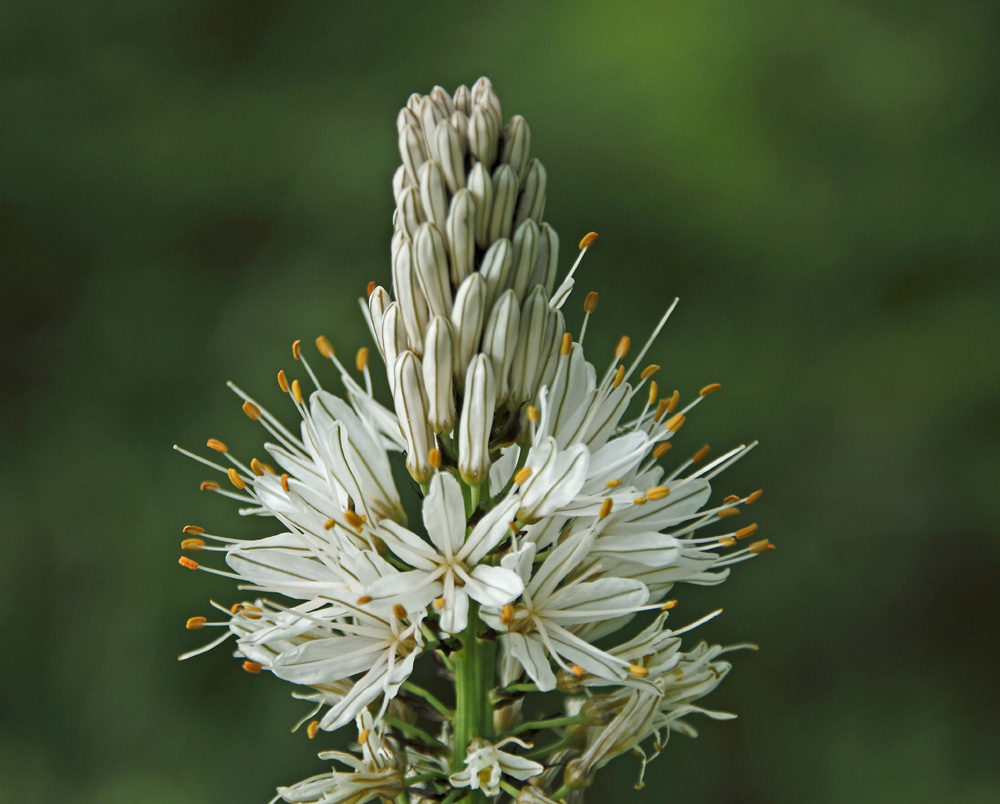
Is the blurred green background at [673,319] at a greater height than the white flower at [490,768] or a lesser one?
greater

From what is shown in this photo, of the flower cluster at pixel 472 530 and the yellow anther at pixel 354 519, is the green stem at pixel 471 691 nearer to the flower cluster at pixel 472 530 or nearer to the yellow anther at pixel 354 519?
the flower cluster at pixel 472 530

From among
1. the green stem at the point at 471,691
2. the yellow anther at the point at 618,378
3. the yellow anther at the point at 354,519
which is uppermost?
the yellow anther at the point at 618,378

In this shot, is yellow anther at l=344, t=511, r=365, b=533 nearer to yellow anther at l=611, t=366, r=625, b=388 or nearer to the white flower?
the white flower

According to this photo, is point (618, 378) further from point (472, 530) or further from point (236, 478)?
point (236, 478)

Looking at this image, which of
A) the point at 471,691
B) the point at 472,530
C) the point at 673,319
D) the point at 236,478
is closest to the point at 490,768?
the point at 471,691

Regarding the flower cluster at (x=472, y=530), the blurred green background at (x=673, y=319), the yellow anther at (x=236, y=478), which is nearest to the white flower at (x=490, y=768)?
the flower cluster at (x=472, y=530)

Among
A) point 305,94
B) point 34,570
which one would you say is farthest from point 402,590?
point 305,94

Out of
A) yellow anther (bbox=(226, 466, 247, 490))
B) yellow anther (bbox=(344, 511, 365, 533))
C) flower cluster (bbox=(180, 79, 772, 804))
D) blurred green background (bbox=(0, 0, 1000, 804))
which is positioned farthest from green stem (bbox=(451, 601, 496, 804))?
blurred green background (bbox=(0, 0, 1000, 804))
